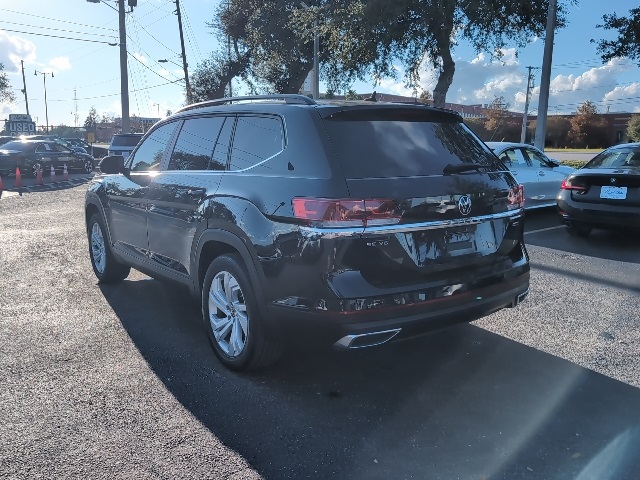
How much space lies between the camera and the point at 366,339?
321cm

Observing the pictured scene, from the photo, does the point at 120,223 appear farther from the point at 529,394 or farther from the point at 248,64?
the point at 248,64

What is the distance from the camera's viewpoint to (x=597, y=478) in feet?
8.92

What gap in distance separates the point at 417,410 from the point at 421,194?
1.28 metres

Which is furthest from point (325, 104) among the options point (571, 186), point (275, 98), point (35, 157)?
point (35, 157)

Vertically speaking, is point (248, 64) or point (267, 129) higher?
point (248, 64)

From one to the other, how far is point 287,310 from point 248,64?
3607 centimetres

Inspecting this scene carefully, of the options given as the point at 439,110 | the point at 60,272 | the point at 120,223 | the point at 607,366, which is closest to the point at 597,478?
the point at 607,366

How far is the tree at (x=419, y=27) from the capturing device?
16.0 m

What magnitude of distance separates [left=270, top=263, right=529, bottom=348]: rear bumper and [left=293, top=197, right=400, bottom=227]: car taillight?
0.44 m

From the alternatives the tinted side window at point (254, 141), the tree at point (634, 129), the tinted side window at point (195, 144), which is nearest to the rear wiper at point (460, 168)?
the tinted side window at point (254, 141)

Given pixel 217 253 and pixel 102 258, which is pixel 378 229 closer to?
pixel 217 253

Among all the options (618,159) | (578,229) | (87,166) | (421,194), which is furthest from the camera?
(87,166)

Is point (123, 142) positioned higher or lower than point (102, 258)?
higher

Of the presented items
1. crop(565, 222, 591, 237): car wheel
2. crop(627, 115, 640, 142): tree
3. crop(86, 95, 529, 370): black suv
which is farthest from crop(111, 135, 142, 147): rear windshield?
crop(627, 115, 640, 142): tree
